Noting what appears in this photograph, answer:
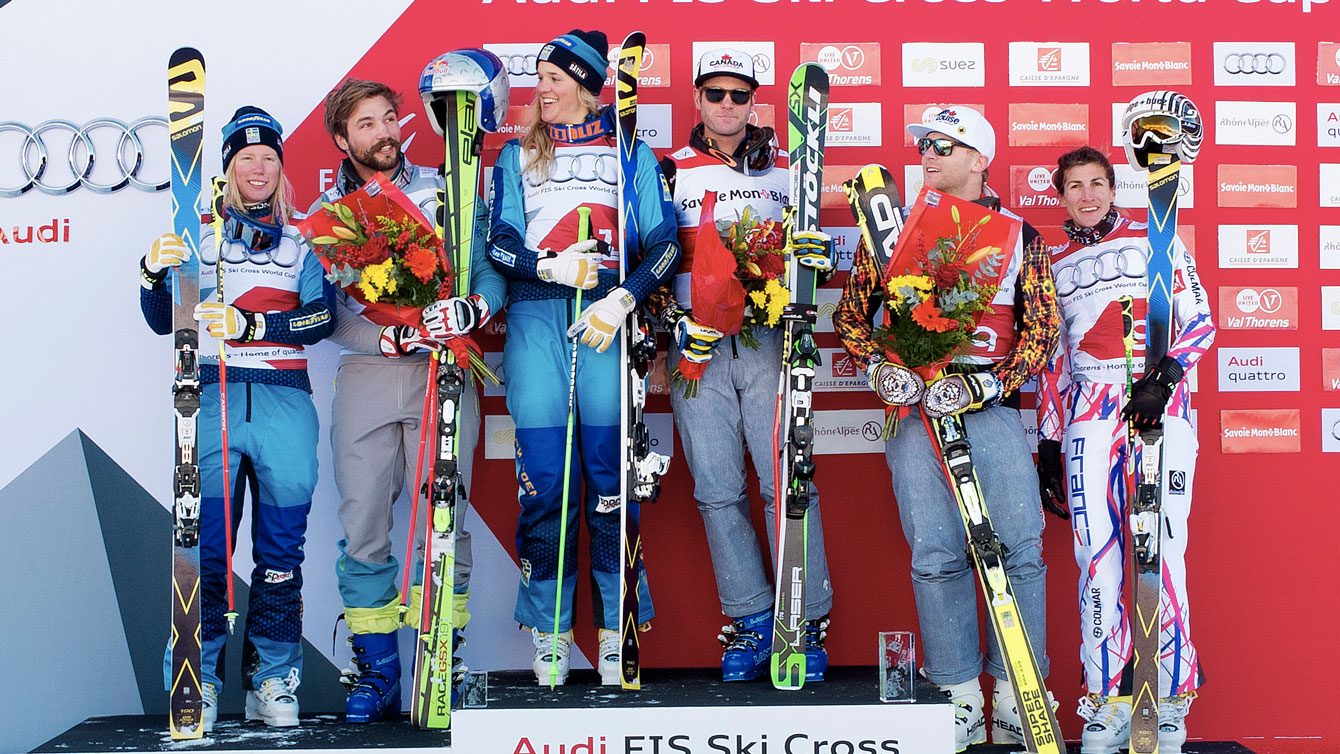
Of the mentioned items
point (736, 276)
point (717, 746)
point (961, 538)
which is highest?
point (736, 276)

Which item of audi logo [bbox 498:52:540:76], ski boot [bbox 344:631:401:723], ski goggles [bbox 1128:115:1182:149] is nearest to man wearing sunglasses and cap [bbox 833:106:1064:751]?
ski goggles [bbox 1128:115:1182:149]

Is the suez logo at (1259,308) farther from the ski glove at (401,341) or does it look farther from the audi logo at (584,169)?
the ski glove at (401,341)

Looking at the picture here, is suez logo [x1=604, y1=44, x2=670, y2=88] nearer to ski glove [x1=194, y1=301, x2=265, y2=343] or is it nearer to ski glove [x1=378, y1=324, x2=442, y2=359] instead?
ski glove [x1=378, y1=324, x2=442, y2=359]

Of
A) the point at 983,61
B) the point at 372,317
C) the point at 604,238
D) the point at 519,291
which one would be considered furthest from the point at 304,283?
the point at 983,61

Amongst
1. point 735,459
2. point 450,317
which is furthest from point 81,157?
point 735,459

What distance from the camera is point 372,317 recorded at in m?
4.02

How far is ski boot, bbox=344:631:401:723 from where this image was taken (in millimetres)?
3914

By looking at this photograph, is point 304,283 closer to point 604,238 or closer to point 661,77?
point 604,238

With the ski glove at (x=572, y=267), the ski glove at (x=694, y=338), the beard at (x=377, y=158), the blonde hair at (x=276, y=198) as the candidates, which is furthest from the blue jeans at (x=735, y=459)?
the blonde hair at (x=276, y=198)

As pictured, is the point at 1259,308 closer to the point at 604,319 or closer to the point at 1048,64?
the point at 1048,64

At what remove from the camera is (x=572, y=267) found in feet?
12.2

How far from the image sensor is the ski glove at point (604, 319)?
368cm

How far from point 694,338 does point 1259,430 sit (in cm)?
247

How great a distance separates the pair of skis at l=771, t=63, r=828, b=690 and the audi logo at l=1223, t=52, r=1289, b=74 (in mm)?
2046
